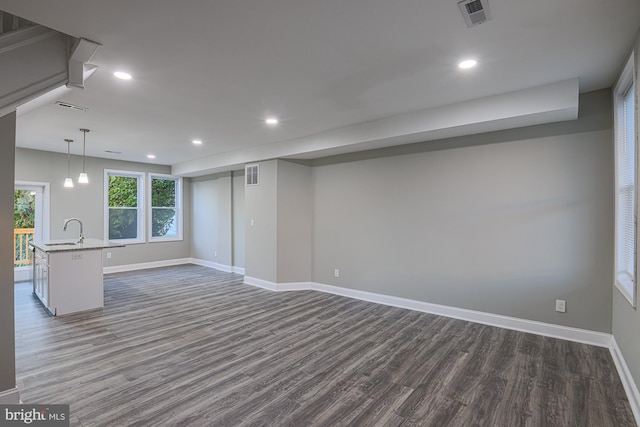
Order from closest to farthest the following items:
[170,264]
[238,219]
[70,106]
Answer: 1. [70,106]
2. [238,219]
3. [170,264]

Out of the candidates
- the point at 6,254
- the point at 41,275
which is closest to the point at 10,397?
the point at 6,254

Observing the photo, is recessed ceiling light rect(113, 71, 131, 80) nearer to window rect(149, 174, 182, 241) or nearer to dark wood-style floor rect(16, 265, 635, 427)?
dark wood-style floor rect(16, 265, 635, 427)

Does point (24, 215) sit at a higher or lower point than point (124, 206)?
lower

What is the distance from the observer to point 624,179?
2787mm

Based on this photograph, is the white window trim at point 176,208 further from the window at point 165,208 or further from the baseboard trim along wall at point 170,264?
the baseboard trim along wall at point 170,264

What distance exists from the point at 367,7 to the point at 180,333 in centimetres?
373

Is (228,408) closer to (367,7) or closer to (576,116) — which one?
(367,7)

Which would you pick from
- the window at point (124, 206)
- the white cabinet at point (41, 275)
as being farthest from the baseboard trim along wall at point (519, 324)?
the window at point (124, 206)

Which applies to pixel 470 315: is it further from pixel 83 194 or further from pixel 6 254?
pixel 83 194

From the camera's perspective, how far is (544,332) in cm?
343

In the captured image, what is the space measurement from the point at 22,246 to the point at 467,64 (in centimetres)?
848

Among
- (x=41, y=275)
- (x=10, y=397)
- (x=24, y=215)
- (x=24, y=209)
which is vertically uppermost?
(x=24, y=209)

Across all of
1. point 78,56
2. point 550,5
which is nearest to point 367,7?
point 550,5

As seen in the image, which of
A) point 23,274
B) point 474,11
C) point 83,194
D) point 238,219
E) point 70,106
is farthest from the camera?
point 238,219
